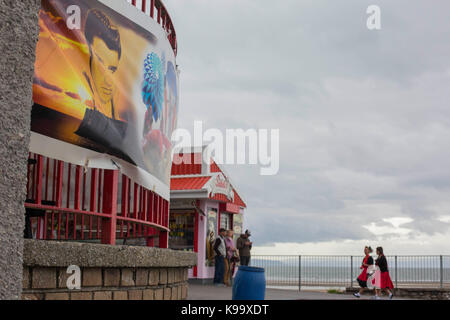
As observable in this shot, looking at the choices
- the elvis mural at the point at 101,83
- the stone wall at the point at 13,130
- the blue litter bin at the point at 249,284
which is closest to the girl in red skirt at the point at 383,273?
the blue litter bin at the point at 249,284

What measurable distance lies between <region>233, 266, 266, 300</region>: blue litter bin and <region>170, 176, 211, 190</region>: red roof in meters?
10.5

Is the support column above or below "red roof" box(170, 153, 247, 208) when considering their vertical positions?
below

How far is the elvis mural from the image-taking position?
600 centimetres

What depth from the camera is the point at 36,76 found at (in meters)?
5.79

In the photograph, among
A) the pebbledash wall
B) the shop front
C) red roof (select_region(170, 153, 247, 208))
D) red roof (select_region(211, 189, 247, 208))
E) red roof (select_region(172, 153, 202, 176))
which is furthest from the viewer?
red roof (select_region(172, 153, 202, 176))

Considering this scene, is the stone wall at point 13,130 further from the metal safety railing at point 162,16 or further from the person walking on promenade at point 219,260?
the person walking on promenade at point 219,260

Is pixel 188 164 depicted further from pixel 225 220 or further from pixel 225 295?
pixel 225 295

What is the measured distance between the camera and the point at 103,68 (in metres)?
6.66

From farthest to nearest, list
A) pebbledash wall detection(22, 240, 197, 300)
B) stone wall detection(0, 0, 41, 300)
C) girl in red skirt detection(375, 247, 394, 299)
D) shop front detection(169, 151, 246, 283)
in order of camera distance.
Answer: shop front detection(169, 151, 246, 283) → girl in red skirt detection(375, 247, 394, 299) → pebbledash wall detection(22, 240, 197, 300) → stone wall detection(0, 0, 41, 300)

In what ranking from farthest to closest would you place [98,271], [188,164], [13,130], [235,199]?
[235,199] → [188,164] → [98,271] → [13,130]

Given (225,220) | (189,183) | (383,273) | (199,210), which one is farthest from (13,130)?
(225,220)

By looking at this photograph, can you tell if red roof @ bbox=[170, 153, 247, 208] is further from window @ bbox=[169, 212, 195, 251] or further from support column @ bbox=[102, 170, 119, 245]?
support column @ bbox=[102, 170, 119, 245]

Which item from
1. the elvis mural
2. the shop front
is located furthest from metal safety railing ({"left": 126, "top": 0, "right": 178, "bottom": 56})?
the shop front

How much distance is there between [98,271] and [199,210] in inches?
→ 561
